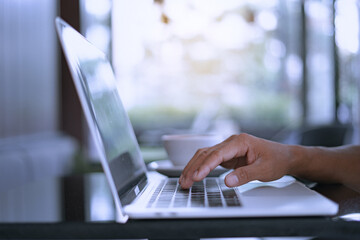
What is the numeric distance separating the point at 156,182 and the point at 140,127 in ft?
11.9

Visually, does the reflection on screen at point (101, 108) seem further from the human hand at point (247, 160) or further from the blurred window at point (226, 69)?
the blurred window at point (226, 69)

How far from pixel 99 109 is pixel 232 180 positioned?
8.9 inches

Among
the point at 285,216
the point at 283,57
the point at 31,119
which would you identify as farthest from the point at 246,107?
the point at 285,216

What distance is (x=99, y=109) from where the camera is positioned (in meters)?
0.56

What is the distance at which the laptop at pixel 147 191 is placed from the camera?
17.6 inches

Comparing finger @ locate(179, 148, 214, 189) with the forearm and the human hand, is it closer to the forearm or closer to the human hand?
the human hand

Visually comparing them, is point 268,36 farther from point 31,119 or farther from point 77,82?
point 77,82

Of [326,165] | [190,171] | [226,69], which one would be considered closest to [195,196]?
[190,171]

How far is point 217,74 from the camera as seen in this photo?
4.42 metres

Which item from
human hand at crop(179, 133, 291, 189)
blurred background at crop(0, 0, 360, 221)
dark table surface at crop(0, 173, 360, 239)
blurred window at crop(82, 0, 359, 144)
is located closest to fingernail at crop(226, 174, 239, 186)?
human hand at crop(179, 133, 291, 189)

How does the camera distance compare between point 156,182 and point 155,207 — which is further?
point 156,182

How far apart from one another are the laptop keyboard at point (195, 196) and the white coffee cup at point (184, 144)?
0.41 ft

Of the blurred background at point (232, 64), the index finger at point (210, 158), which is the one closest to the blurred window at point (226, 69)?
the blurred background at point (232, 64)

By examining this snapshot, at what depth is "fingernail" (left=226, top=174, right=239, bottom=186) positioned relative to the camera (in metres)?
0.56
